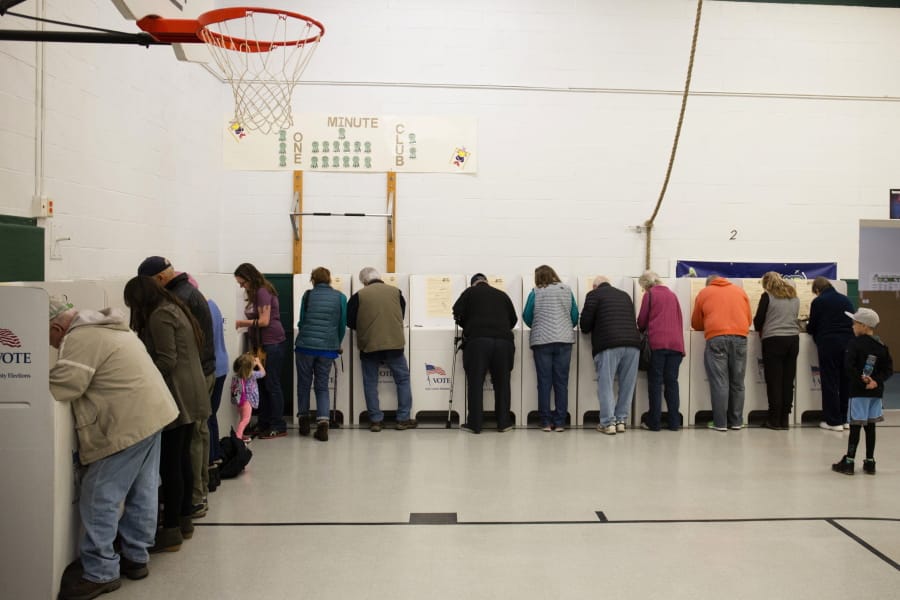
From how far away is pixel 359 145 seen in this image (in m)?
7.00

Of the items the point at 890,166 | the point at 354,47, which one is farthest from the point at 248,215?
the point at 890,166

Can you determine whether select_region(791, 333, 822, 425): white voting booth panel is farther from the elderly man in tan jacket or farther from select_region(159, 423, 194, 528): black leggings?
the elderly man in tan jacket

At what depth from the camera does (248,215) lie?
6984 millimetres

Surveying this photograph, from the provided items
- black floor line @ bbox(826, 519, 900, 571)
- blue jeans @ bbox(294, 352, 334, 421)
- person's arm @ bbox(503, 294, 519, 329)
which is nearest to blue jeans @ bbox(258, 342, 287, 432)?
blue jeans @ bbox(294, 352, 334, 421)

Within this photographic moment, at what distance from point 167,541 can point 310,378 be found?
270cm

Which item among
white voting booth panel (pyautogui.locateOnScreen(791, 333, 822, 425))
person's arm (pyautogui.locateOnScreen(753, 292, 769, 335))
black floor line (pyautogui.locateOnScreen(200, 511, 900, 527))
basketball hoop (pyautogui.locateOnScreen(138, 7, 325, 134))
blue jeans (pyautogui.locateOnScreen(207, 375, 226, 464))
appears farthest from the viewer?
white voting booth panel (pyautogui.locateOnScreen(791, 333, 822, 425))

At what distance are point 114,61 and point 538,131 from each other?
3873 mm

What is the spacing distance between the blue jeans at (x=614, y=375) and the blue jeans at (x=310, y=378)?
A: 2241mm

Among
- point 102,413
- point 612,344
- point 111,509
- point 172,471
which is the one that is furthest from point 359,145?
point 111,509

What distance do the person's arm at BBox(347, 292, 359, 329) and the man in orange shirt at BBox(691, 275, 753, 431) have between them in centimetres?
293

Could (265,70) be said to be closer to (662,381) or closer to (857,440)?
(662,381)

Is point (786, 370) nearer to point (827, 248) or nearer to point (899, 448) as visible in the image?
point (899, 448)

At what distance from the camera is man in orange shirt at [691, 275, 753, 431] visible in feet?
20.4

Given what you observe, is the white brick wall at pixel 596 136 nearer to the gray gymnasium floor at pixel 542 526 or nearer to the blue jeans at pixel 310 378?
the blue jeans at pixel 310 378
